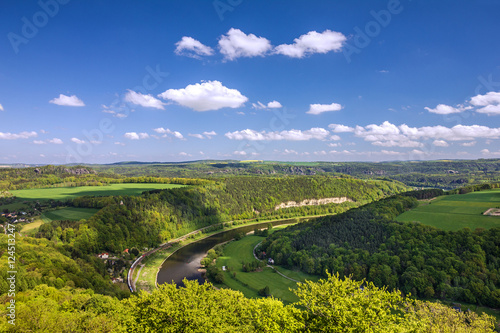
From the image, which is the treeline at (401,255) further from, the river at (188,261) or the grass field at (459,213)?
the river at (188,261)

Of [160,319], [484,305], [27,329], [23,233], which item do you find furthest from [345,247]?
[23,233]

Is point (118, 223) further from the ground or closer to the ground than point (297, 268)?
further from the ground

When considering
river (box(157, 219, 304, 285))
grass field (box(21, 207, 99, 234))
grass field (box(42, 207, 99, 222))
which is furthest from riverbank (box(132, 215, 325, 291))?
grass field (box(21, 207, 99, 234))

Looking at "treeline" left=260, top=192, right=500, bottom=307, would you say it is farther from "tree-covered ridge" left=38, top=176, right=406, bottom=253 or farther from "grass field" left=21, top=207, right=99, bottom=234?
"grass field" left=21, top=207, right=99, bottom=234

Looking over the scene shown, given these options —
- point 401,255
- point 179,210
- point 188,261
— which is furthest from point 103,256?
point 401,255

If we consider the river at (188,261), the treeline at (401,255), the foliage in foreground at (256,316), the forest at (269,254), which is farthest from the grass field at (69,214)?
the foliage in foreground at (256,316)

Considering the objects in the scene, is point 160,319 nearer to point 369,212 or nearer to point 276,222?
point 369,212
